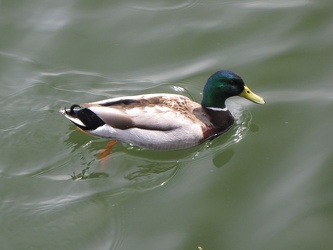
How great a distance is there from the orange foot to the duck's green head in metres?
1.21

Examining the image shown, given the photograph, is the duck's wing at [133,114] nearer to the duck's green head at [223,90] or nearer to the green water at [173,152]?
the green water at [173,152]

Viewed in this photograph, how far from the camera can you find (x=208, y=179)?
7.13 meters

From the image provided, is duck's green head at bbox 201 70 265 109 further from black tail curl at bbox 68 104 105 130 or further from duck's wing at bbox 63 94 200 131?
black tail curl at bbox 68 104 105 130

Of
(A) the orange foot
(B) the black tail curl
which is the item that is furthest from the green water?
(B) the black tail curl

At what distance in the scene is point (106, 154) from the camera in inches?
297

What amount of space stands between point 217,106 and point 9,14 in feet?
11.2

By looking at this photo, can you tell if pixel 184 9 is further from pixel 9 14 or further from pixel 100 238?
pixel 100 238

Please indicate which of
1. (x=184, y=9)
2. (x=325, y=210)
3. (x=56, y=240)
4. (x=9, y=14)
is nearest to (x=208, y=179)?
(x=325, y=210)

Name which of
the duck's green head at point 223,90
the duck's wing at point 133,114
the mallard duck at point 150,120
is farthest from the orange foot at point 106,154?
the duck's green head at point 223,90

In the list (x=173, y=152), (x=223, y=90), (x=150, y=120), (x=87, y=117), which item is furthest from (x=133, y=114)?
(x=223, y=90)

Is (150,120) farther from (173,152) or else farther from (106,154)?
(106,154)

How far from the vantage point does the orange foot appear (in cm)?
744

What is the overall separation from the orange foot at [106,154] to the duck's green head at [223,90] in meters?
1.21

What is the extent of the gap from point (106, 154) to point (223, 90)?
153 cm
